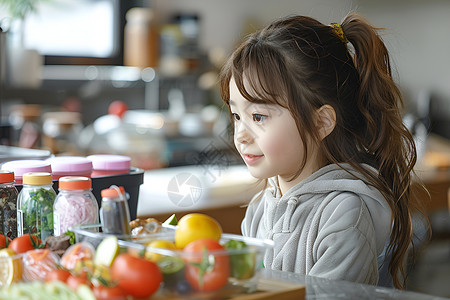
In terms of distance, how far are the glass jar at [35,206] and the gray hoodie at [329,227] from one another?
45cm

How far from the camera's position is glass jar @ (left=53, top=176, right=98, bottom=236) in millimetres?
1004

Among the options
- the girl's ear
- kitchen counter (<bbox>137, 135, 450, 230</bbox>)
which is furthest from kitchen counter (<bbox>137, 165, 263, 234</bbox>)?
the girl's ear

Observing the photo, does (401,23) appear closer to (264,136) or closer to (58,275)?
(264,136)

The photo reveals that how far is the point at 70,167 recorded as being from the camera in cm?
A: 127

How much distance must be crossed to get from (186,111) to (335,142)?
3.35m

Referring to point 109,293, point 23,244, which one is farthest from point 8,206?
Result: point 109,293

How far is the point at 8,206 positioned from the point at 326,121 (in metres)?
0.61

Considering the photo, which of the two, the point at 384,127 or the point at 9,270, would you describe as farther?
the point at 384,127

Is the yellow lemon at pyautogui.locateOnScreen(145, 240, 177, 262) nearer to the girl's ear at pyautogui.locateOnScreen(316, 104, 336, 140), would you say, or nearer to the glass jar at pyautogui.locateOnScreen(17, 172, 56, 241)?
the glass jar at pyautogui.locateOnScreen(17, 172, 56, 241)

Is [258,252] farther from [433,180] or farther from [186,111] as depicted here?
[186,111]

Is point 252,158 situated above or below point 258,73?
below

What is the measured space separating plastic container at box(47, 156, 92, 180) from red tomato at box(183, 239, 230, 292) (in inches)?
20.9

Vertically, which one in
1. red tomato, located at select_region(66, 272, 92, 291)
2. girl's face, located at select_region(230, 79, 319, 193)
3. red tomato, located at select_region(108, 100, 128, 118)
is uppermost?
girl's face, located at select_region(230, 79, 319, 193)

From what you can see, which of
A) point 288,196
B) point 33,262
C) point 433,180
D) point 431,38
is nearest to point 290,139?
point 288,196
